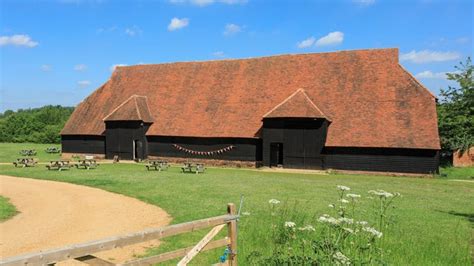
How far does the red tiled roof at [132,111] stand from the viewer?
36.4 m

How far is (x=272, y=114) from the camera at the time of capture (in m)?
31.4

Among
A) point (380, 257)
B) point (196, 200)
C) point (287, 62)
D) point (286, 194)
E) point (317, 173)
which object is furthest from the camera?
point (287, 62)

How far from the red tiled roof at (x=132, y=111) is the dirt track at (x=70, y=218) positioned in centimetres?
1732

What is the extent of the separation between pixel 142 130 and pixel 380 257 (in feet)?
101

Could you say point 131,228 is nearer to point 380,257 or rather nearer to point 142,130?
point 380,257

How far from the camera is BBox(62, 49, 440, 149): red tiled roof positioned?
29594 mm

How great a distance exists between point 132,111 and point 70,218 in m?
24.5

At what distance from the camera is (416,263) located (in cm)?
830

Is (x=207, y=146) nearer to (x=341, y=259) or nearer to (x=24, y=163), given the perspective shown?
(x=24, y=163)

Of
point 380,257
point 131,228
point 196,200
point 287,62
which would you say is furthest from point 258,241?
point 287,62

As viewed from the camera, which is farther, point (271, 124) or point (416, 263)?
point (271, 124)

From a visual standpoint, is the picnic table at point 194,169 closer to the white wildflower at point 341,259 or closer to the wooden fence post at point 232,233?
the wooden fence post at point 232,233

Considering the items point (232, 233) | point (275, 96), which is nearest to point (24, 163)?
point (275, 96)

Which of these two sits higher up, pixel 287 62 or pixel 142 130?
pixel 287 62
